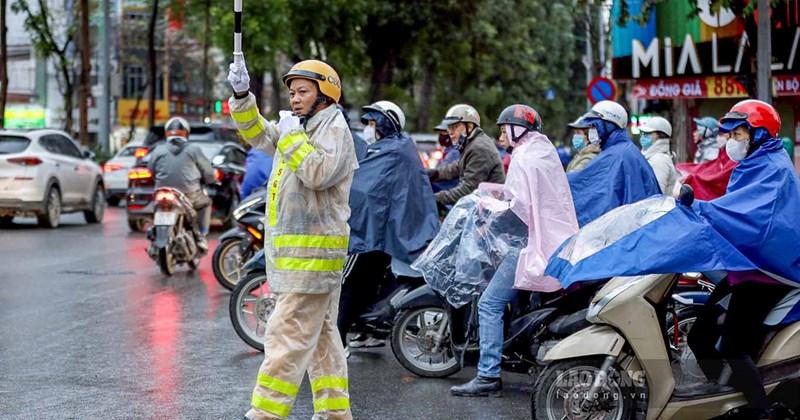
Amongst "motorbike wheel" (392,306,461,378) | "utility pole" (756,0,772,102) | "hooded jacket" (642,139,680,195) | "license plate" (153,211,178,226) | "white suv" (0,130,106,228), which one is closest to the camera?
"motorbike wheel" (392,306,461,378)

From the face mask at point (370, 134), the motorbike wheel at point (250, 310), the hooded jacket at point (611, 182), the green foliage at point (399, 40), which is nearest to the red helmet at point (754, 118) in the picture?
the hooded jacket at point (611, 182)

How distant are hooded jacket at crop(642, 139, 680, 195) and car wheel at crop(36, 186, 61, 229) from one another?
12.9 metres

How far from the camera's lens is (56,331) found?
10781mm

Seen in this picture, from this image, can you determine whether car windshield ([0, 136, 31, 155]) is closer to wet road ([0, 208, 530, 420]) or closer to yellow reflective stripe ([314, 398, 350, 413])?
wet road ([0, 208, 530, 420])

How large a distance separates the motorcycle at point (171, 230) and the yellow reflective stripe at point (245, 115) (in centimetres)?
843

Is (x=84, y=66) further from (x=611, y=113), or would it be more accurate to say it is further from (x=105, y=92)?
(x=611, y=113)

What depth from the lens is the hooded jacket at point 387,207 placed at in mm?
8930

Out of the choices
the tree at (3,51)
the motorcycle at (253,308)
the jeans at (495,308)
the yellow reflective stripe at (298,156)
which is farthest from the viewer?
the tree at (3,51)

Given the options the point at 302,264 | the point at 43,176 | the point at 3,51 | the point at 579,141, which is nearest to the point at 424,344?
the point at 302,264

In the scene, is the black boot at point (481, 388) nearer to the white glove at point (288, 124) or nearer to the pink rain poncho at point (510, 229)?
the pink rain poncho at point (510, 229)

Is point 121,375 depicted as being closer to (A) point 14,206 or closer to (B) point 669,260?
(B) point 669,260

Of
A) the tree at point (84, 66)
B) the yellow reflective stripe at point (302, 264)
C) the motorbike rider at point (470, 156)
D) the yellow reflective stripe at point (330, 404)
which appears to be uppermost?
the tree at point (84, 66)

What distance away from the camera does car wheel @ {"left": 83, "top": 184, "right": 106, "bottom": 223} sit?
24.0 m

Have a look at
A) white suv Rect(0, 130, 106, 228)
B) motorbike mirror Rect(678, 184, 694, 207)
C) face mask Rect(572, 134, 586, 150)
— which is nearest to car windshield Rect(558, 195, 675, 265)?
motorbike mirror Rect(678, 184, 694, 207)
